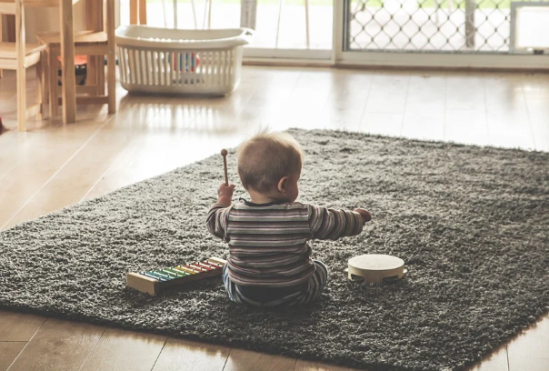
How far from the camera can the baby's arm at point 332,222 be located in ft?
6.03

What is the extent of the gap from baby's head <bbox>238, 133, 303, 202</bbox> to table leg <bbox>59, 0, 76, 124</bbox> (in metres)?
2.00

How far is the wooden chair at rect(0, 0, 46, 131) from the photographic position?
3428 millimetres

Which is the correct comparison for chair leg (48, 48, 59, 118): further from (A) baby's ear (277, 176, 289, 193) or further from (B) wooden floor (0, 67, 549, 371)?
(A) baby's ear (277, 176, 289, 193)

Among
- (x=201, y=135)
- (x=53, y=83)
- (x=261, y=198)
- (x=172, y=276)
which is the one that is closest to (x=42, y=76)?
(x=53, y=83)

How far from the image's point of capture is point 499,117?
377cm

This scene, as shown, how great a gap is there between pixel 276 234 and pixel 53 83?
222 centimetres

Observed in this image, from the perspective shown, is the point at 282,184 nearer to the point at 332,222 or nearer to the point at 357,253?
the point at 332,222

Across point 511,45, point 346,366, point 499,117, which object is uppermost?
point 511,45

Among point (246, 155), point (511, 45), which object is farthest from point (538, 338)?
point (511, 45)

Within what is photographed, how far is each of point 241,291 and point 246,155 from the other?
12.3 inches

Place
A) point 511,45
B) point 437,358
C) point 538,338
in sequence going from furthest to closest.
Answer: point 511,45, point 538,338, point 437,358

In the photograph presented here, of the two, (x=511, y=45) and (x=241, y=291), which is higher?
(x=511, y=45)

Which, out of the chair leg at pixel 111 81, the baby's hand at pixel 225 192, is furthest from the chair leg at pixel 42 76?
the baby's hand at pixel 225 192

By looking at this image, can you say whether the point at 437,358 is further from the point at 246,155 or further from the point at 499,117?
the point at 499,117
